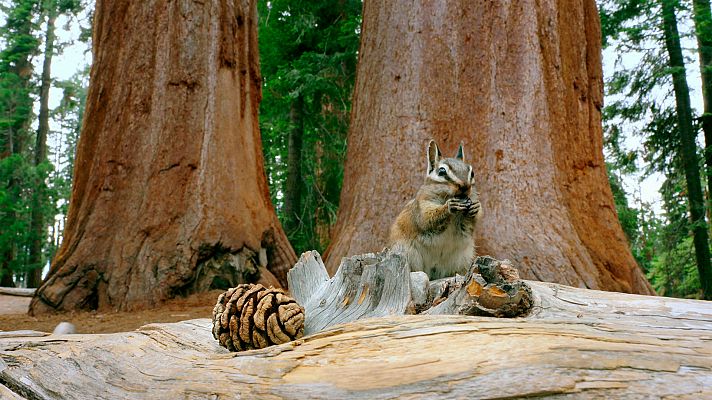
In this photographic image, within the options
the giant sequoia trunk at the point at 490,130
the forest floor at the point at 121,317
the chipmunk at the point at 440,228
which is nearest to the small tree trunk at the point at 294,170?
the giant sequoia trunk at the point at 490,130

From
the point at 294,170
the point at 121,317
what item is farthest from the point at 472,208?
the point at 294,170

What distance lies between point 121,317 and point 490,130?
4.41 meters

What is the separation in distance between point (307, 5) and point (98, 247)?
9.03m

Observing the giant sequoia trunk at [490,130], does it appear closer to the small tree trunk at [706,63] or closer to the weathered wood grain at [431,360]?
the weathered wood grain at [431,360]

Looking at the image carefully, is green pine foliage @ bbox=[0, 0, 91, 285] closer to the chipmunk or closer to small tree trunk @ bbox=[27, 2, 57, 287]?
small tree trunk @ bbox=[27, 2, 57, 287]

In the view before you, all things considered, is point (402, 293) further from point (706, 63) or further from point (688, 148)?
point (706, 63)

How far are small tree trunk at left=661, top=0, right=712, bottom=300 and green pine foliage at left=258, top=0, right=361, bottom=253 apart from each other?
7.27 metres

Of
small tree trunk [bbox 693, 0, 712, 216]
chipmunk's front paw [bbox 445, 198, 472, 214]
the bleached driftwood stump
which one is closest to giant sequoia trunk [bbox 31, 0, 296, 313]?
chipmunk's front paw [bbox 445, 198, 472, 214]

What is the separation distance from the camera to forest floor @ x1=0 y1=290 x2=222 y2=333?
575 centimetres

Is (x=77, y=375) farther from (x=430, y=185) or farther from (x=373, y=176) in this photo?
(x=373, y=176)

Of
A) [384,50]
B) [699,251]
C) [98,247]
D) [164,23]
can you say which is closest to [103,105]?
[164,23]

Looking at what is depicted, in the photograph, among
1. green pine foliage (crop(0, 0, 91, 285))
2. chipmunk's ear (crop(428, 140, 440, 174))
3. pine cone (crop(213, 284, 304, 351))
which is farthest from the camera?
green pine foliage (crop(0, 0, 91, 285))

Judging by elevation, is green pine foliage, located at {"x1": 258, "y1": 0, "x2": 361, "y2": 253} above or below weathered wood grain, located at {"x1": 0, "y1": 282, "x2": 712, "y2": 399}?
above

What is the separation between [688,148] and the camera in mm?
13711
